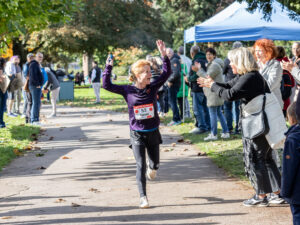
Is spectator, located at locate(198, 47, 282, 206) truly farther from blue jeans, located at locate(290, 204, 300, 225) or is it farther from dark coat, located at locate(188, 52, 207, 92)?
dark coat, located at locate(188, 52, 207, 92)

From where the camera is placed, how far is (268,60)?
659cm

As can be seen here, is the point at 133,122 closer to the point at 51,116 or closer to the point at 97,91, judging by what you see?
the point at 51,116

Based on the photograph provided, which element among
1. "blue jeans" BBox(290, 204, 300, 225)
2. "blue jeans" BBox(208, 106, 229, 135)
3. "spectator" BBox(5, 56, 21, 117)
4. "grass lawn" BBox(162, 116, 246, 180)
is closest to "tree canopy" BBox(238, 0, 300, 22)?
"blue jeans" BBox(208, 106, 229, 135)

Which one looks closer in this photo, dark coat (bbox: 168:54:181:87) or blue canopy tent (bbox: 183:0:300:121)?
blue canopy tent (bbox: 183:0:300:121)

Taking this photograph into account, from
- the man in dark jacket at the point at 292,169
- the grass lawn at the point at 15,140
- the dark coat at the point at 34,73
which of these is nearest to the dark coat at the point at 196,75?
the grass lawn at the point at 15,140

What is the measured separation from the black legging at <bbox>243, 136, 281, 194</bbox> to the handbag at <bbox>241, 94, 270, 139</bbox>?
12 centimetres

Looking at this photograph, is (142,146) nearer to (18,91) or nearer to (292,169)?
(292,169)

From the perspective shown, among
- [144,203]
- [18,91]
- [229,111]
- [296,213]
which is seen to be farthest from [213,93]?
[18,91]

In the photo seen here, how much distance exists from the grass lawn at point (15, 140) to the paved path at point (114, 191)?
0.88 feet

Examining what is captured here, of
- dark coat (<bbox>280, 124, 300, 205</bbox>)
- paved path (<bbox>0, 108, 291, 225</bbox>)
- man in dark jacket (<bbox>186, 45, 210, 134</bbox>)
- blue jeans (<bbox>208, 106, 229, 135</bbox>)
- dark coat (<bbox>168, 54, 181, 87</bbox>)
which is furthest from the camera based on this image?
dark coat (<bbox>168, 54, 181, 87</bbox>)

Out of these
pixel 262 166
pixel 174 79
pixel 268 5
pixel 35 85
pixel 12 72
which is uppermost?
pixel 268 5

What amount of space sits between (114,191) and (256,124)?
7.34ft

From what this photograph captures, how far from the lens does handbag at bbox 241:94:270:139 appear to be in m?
5.59

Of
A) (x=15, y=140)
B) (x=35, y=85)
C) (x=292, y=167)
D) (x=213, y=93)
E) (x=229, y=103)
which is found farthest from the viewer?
(x=35, y=85)
